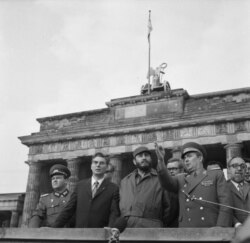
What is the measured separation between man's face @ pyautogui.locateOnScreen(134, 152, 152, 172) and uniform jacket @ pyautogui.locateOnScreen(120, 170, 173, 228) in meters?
0.10

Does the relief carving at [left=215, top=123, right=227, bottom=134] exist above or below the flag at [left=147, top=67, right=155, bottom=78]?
below

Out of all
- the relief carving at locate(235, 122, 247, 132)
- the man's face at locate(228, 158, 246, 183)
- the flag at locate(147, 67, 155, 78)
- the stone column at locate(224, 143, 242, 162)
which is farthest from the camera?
the flag at locate(147, 67, 155, 78)

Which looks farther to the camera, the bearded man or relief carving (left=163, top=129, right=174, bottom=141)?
relief carving (left=163, top=129, right=174, bottom=141)

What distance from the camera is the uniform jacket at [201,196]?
395 centimetres

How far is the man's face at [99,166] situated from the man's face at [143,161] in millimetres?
466

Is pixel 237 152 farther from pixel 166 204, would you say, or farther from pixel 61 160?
pixel 166 204

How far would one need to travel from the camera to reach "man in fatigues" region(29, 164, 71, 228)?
5.13 metres

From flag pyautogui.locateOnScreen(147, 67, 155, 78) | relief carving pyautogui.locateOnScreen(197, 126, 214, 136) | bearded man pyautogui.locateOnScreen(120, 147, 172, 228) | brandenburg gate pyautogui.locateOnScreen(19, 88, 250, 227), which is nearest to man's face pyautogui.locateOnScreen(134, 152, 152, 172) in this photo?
bearded man pyautogui.locateOnScreen(120, 147, 172, 228)

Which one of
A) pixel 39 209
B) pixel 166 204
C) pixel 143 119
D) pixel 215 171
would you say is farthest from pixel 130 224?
pixel 143 119

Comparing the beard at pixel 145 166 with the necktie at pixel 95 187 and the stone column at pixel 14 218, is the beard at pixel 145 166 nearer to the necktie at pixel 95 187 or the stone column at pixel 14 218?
the necktie at pixel 95 187

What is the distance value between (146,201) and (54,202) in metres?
1.50

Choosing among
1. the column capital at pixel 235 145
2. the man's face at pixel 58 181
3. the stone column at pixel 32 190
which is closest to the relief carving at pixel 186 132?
the column capital at pixel 235 145

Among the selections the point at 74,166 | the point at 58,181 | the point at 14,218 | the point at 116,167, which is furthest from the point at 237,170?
the point at 14,218

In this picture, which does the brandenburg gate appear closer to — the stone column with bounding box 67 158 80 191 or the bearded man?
the stone column with bounding box 67 158 80 191
